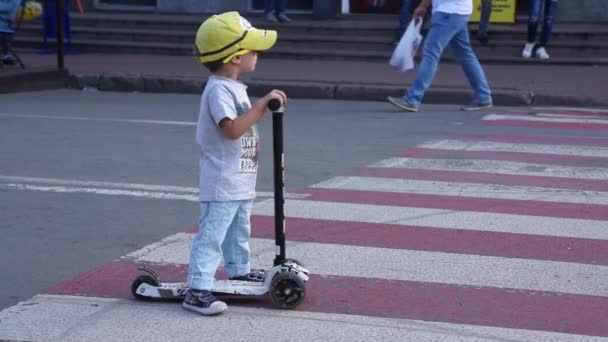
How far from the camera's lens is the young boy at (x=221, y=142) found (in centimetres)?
493

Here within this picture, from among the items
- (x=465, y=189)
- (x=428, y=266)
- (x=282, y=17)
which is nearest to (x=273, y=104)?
(x=428, y=266)

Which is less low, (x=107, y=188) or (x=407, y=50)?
(x=407, y=50)

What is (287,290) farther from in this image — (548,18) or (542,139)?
(548,18)

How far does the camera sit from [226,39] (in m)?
4.92

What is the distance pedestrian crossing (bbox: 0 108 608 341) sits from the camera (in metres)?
4.97

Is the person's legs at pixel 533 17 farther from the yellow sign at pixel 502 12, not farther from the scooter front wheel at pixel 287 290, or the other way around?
the scooter front wheel at pixel 287 290

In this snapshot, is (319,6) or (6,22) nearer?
(6,22)

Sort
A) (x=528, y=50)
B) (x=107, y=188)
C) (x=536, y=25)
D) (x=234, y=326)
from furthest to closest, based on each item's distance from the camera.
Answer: (x=528, y=50) < (x=536, y=25) < (x=107, y=188) < (x=234, y=326)

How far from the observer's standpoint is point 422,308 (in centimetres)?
514

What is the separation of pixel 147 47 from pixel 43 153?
414 inches

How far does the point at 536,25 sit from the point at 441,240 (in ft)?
37.5

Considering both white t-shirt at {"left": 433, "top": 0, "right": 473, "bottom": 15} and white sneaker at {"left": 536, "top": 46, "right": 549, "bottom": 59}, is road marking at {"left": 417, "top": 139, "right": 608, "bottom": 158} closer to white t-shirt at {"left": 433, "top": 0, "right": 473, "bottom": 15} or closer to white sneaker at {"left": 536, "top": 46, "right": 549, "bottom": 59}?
white t-shirt at {"left": 433, "top": 0, "right": 473, "bottom": 15}

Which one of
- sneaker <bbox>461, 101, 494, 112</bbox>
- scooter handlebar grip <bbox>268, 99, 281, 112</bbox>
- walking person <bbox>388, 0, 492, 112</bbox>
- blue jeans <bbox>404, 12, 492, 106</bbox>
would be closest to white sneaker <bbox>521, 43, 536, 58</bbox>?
sneaker <bbox>461, 101, 494, 112</bbox>

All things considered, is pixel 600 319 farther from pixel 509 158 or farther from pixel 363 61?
pixel 363 61
